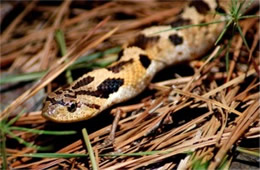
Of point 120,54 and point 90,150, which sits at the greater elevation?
point 120,54

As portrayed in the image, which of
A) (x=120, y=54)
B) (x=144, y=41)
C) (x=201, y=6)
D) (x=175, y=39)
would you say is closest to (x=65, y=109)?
(x=120, y=54)

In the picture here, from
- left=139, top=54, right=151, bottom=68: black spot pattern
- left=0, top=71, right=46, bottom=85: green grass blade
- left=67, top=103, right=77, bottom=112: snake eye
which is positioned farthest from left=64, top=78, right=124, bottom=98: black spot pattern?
left=0, top=71, right=46, bottom=85: green grass blade

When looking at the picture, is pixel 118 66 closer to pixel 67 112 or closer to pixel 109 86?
pixel 109 86

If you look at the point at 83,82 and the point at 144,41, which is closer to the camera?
the point at 83,82

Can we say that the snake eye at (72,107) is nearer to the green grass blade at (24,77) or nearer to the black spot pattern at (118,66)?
the black spot pattern at (118,66)

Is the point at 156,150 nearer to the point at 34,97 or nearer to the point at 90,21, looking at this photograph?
the point at 34,97

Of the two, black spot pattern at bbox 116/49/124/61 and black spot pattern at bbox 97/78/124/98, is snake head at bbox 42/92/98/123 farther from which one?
black spot pattern at bbox 116/49/124/61
